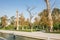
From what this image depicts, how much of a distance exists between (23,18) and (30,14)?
23.2 meters

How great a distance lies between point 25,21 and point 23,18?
1.81 meters

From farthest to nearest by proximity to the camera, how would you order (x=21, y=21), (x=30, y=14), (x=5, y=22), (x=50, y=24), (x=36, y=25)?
(x=5, y=22)
(x=21, y=21)
(x=36, y=25)
(x=30, y=14)
(x=50, y=24)

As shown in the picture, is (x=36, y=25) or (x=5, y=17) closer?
(x=36, y=25)

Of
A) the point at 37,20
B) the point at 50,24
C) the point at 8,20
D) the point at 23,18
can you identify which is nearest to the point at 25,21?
the point at 23,18

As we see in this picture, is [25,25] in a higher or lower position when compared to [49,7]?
lower

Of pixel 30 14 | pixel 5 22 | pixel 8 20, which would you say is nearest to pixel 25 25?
pixel 30 14

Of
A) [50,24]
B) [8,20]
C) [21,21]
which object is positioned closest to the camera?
[50,24]

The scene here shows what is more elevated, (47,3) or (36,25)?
(47,3)

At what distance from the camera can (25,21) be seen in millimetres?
78000

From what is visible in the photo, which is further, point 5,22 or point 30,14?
point 5,22

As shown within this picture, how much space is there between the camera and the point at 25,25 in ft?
236

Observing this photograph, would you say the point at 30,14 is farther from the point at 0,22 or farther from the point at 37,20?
the point at 0,22

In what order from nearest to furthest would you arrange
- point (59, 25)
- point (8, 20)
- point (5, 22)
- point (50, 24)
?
point (50, 24) → point (59, 25) → point (5, 22) → point (8, 20)

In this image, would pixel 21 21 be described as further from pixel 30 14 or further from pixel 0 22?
pixel 0 22
